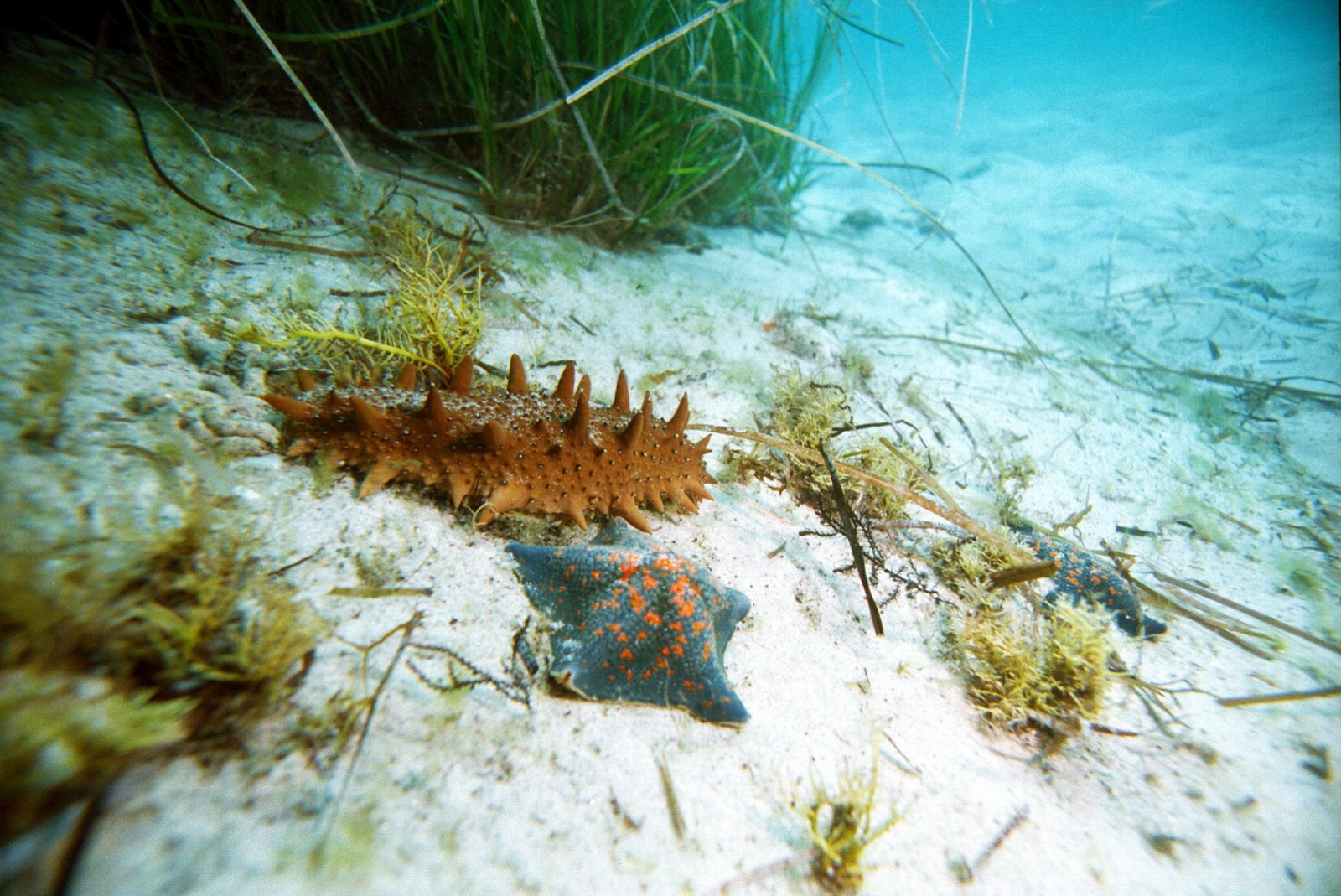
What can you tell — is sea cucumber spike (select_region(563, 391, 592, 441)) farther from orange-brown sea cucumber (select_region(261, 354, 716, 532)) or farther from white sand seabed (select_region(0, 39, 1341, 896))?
white sand seabed (select_region(0, 39, 1341, 896))

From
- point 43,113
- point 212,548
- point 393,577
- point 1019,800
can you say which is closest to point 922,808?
point 1019,800

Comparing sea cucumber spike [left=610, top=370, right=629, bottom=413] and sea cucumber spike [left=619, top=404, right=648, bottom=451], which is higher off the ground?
sea cucumber spike [left=610, top=370, right=629, bottom=413]

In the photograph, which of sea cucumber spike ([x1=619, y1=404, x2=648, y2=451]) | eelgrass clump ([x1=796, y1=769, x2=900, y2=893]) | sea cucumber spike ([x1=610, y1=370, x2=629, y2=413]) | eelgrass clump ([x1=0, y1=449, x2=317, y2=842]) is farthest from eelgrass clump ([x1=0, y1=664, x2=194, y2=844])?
sea cucumber spike ([x1=610, y1=370, x2=629, y2=413])

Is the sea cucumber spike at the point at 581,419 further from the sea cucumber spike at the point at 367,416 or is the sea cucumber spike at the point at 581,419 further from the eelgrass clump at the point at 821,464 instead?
the eelgrass clump at the point at 821,464

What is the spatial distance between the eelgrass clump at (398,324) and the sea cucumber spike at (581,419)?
90 centimetres

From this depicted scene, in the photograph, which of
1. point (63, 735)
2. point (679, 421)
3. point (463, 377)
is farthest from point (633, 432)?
point (63, 735)

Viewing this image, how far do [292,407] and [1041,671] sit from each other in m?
3.02

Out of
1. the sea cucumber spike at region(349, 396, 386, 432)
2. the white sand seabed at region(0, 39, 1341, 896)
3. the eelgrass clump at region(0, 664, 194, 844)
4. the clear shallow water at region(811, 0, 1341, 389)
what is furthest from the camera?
the clear shallow water at region(811, 0, 1341, 389)

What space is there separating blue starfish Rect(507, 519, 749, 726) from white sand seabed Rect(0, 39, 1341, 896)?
3.0 inches

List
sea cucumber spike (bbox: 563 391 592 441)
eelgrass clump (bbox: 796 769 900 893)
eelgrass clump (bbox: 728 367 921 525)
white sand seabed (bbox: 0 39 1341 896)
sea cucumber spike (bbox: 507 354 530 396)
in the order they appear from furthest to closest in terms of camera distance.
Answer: eelgrass clump (bbox: 728 367 921 525) → sea cucumber spike (bbox: 507 354 530 396) → sea cucumber spike (bbox: 563 391 592 441) → eelgrass clump (bbox: 796 769 900 893) → white sand seabed (bbox: 0 39 1341 896)

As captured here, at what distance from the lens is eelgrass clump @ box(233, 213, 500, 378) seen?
2.15 metres

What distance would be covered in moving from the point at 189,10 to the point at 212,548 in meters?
3.76

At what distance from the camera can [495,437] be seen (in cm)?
175

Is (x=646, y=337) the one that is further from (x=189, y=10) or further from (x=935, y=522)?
(x=189, y=10)
